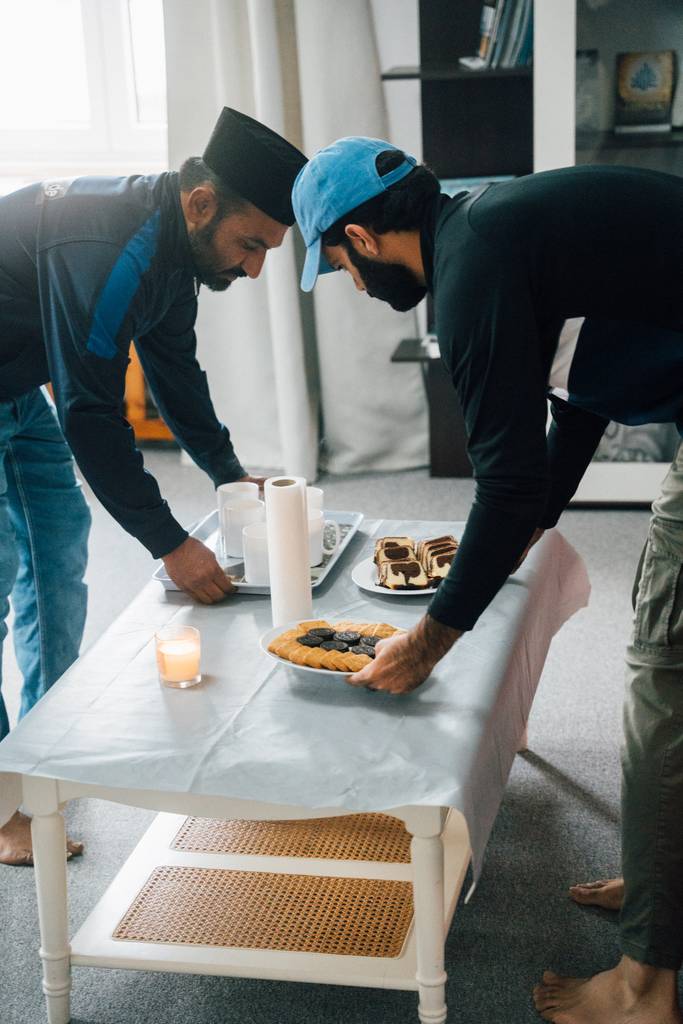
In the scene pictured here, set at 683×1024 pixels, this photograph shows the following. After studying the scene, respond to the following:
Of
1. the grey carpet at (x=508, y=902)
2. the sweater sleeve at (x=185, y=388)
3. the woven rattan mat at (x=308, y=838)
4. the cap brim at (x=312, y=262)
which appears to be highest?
the cap brim at (x=312, y=262)

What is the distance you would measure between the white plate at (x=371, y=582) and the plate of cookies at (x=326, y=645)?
15 cm

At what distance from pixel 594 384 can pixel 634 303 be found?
0.50 ft

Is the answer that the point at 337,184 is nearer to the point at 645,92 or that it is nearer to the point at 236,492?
the point at 236,492

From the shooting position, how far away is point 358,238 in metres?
1.46

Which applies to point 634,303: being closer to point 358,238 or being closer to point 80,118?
A: point 358,238

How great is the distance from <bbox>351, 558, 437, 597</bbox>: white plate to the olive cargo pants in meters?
0.38

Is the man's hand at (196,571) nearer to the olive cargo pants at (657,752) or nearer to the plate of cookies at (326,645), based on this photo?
the plate of cookies at (326,645)

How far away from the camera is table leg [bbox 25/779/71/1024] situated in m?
1.49

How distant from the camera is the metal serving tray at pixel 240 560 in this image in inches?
73.4

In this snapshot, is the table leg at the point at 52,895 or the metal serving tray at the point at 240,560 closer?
the table leg at the point at 52,895

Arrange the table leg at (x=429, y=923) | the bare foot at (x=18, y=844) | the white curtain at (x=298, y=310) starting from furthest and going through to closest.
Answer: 1. the white curtain at (x=298, y=310)
2. the bare foot at (x=18, y=844)
3. the table leg at (x=429, y=923)

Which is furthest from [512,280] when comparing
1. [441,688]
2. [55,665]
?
[55,665]

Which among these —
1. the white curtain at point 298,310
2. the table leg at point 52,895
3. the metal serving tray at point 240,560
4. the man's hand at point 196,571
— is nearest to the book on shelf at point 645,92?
the white curtain at point 298,310

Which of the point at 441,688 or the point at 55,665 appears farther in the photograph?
the point at 55,665
